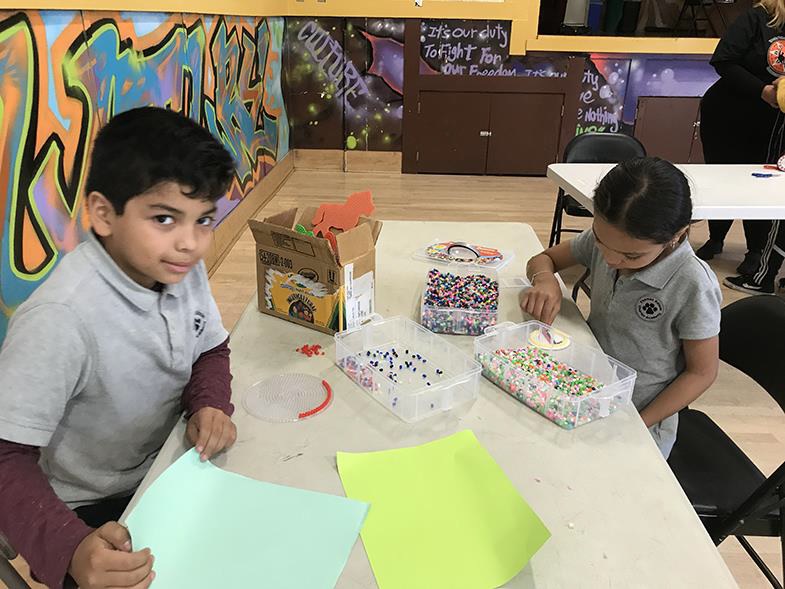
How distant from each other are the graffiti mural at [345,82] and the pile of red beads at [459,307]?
3.97m

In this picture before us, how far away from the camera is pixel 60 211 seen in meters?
1.82

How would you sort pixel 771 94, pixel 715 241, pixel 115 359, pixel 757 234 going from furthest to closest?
pixel 715 241 < pixel 757 234 < pixel 771 94 < pixel 115 359

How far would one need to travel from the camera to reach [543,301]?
1.33 m

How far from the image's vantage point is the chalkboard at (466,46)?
4.77 meters

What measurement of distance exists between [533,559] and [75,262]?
2.34ft

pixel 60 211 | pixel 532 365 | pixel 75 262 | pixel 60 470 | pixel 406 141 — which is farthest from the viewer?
pixel 406 141

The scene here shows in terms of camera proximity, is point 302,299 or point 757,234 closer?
point 302,299

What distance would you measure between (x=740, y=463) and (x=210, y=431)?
3.58ft

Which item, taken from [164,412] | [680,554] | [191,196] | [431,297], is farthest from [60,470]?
[680,554]

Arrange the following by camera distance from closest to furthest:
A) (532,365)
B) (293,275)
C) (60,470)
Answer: (60,470) < (532,365) < (293,275)

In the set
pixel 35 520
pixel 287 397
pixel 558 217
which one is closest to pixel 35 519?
pixel 35 520

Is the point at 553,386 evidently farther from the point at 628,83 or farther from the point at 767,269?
the point at 628,83

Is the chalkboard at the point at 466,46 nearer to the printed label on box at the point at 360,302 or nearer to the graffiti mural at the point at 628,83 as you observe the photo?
the graffiti mural at the point at 628,83

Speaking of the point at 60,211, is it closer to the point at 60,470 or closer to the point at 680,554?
the point at 60,470
